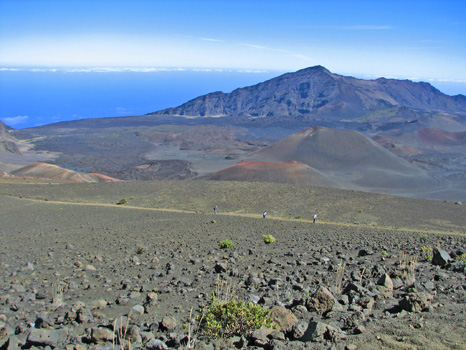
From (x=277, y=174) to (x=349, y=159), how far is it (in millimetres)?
23471

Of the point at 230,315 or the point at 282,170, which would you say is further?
the point at 282,170

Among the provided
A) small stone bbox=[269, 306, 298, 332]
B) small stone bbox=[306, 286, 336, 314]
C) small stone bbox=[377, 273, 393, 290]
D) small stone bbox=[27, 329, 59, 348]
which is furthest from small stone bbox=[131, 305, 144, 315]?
small stone bbox=[377, 273, 393, 290]

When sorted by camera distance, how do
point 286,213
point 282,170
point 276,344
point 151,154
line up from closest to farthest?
point 276,344 → point 286,213 → point 282,170 → point 151,154

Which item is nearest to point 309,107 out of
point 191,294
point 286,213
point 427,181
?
point 427,181

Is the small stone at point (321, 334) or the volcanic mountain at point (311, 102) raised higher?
the volcanic mountain at point (311, 102)

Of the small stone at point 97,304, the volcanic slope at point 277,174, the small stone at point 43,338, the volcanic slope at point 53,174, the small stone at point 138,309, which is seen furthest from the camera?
the volcanic slope at point 53,174

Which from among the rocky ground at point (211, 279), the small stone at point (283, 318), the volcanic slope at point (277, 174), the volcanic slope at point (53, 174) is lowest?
the volcanic slope at point (53, 174)

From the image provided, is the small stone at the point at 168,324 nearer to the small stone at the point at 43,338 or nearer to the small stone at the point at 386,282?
the small stone at the point at 43,338

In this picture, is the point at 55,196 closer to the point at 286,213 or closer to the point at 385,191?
the point at 286,213

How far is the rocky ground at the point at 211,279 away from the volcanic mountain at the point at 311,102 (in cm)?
12594

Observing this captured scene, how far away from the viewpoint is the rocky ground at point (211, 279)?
555 cm

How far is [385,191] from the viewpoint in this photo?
4634 centimetres

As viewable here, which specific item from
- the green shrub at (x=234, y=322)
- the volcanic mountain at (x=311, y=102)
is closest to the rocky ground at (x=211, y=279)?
the green shrub at (x=234, y=322)

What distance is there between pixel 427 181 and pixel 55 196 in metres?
46.1
